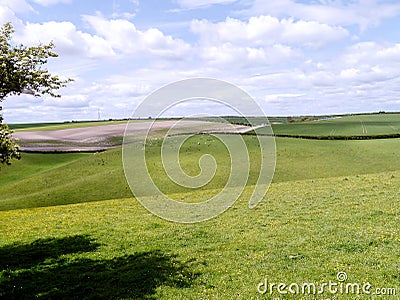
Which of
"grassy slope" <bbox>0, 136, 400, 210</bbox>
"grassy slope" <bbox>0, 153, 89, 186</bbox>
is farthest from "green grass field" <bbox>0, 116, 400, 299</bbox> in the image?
"grassy slope" <bbox>0, 153, 89, 186</bbox>

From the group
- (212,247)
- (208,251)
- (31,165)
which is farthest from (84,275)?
(31,165)

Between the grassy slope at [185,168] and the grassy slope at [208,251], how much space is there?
52.5 ft

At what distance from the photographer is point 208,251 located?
15.6 metres

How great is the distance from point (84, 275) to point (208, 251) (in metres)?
4.95

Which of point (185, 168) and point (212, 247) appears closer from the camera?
point (212, 247)

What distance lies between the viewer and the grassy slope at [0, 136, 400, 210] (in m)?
40.1

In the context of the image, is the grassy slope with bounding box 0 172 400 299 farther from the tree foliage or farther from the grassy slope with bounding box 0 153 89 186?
the grassy slope with bounding box 0 153 89 186

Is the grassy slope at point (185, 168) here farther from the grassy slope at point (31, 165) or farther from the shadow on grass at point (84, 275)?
the shadow on grass at point (84, 275)

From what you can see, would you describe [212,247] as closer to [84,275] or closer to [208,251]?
[208,251]

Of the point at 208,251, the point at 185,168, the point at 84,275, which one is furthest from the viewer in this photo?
the point at 185,168

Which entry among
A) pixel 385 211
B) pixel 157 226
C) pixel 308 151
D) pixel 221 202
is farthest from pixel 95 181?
pixel 385 211

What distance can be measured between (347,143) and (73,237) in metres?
50.1

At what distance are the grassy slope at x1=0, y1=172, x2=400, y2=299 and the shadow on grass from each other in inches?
1.5

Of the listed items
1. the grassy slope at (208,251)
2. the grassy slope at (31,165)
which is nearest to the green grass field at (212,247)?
the grassy slope at (208,251)
